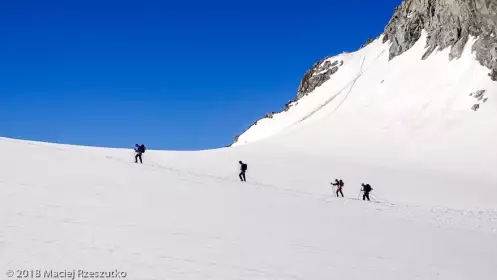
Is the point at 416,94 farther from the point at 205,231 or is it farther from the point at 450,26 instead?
the point at 205,231

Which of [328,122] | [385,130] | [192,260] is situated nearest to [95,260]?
[192,260]

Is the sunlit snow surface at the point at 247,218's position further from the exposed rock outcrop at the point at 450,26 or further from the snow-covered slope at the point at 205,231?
the exposed rock outcrop at the point at 450,26

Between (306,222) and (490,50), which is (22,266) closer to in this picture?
(306,222)

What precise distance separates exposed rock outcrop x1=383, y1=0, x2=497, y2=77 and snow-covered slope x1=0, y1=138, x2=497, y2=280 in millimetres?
43609

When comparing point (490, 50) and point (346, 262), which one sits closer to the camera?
point (346, 262)

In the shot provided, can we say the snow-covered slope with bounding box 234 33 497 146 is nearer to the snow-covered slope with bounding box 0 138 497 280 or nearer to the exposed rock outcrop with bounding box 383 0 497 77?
the exposed rock outcrop with bounding box 383 0 497 77

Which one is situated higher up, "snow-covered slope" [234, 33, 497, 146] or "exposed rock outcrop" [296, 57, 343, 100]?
"exposed rock outcrop" [296, 57, 343, 100]

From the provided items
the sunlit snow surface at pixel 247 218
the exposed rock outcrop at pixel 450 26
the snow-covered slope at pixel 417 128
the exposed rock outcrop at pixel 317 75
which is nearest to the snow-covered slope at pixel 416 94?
the snow-covered slope at pixel 417 128

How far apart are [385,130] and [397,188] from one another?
25.3 meters

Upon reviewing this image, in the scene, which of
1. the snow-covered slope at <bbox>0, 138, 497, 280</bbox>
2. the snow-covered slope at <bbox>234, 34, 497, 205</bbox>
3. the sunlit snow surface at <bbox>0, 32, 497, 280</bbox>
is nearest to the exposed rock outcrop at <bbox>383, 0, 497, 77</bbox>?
the snow-covered slope at <bbox>234, 34, 497, 205</bbox>

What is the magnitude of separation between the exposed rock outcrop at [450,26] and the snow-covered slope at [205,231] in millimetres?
43609

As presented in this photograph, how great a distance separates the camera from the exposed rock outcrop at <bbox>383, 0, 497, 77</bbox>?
190ft

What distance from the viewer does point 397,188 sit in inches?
1307

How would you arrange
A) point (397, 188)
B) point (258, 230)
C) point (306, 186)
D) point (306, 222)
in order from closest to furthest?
point (258, 230) < point (306, 222) < point (306, 186) < point (397, 188)
